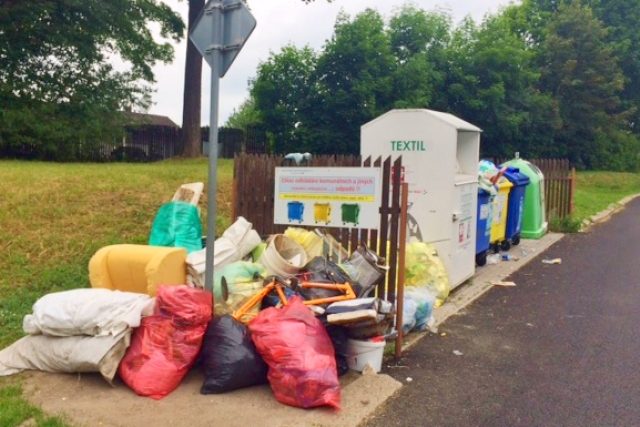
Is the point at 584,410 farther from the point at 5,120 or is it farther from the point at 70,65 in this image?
the point at 70,65

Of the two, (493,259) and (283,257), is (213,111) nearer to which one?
Answer: (283,257)

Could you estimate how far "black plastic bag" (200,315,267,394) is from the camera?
4.05m

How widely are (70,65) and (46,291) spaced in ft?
40.0

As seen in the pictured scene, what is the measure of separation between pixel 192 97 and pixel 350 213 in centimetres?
1318

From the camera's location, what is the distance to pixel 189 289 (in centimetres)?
427

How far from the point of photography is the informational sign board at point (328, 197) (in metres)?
5.18

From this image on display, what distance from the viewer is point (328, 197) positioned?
5414 mm

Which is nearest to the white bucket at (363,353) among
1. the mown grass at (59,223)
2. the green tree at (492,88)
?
the mown grass at (59,223)

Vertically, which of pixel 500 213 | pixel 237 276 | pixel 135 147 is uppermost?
pixel 135 147

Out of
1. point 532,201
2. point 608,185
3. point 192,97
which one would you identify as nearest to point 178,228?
point 532,201

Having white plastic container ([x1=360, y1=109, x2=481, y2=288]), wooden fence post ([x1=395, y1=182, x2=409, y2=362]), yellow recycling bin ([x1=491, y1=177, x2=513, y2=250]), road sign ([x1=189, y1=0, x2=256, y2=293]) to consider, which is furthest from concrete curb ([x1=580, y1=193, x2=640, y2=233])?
road sign ([x1=189, y1=0, x2=256, y2=293])

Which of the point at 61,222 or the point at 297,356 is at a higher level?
the point at 61,222

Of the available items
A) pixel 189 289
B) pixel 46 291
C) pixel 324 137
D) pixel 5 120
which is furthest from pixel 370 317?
pixel 324 137

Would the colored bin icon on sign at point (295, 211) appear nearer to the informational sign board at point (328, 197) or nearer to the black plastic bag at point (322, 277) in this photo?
the informational sign board at point (328, 197)
